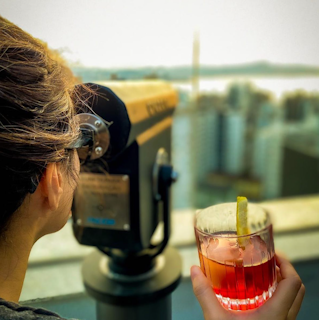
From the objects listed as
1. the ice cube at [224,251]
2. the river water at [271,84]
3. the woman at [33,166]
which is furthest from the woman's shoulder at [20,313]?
the river water at [271,84]

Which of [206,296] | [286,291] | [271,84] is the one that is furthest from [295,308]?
[271,84]

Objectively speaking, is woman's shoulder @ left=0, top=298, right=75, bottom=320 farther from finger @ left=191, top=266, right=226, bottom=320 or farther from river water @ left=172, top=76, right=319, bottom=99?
river water @ left=172, top=76, right=319, bottom=99

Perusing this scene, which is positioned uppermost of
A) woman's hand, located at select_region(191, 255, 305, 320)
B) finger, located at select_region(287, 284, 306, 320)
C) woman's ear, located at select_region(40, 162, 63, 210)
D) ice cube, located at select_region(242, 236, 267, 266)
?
woman's ear, located at select_region(40, 162, 63, 210)

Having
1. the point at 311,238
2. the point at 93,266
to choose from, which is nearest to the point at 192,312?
the point at 93,266

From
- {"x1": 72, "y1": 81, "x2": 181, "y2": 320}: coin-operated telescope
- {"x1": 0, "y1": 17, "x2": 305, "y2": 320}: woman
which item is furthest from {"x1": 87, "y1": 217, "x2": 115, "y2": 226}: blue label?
{"x1": 0, "y1": 17, "x2": 305, "y2": 320}: woman

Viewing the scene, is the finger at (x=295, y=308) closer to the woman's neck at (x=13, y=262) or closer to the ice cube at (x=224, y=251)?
the ice cube at (x=224, y=251)

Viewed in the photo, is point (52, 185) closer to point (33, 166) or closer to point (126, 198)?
point (33, 166)
